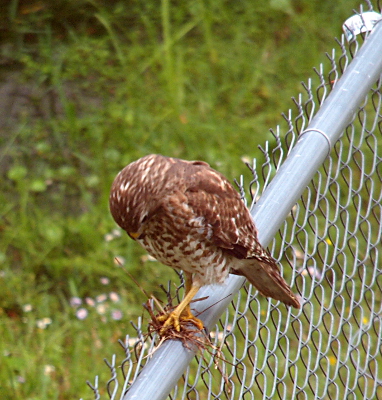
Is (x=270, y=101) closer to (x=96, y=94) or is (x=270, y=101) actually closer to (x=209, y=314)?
(x=96, y=94)

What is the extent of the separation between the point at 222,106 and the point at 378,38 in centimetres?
276

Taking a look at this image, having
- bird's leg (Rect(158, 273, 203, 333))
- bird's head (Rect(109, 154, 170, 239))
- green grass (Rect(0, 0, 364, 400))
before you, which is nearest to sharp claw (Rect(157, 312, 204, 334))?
bird's leg (Rect(158, 273, 203, 333))

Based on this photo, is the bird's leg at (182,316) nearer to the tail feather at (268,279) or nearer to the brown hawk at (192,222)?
the brown hawk at (192,222)

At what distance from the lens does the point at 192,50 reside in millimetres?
5723

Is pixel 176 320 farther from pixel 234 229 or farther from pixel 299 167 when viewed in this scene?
pixel 299 167

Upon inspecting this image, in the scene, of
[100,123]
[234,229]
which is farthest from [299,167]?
[100,123]

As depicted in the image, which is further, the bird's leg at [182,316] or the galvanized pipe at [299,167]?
the bird's leg at [182,316]

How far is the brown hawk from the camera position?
2426 mm

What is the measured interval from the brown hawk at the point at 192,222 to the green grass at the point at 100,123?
5.31 ft

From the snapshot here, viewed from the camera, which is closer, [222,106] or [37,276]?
[37,276]

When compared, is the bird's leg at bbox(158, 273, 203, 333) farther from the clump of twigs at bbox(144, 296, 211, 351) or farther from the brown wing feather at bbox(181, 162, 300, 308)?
the brown wing feather at bbox(181, 162, 300, 308)

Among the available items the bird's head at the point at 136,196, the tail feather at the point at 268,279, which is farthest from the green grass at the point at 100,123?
the bird's head at the point at 136,196

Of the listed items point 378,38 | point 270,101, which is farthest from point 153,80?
point 378,38

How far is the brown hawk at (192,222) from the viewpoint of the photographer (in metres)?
2.43
